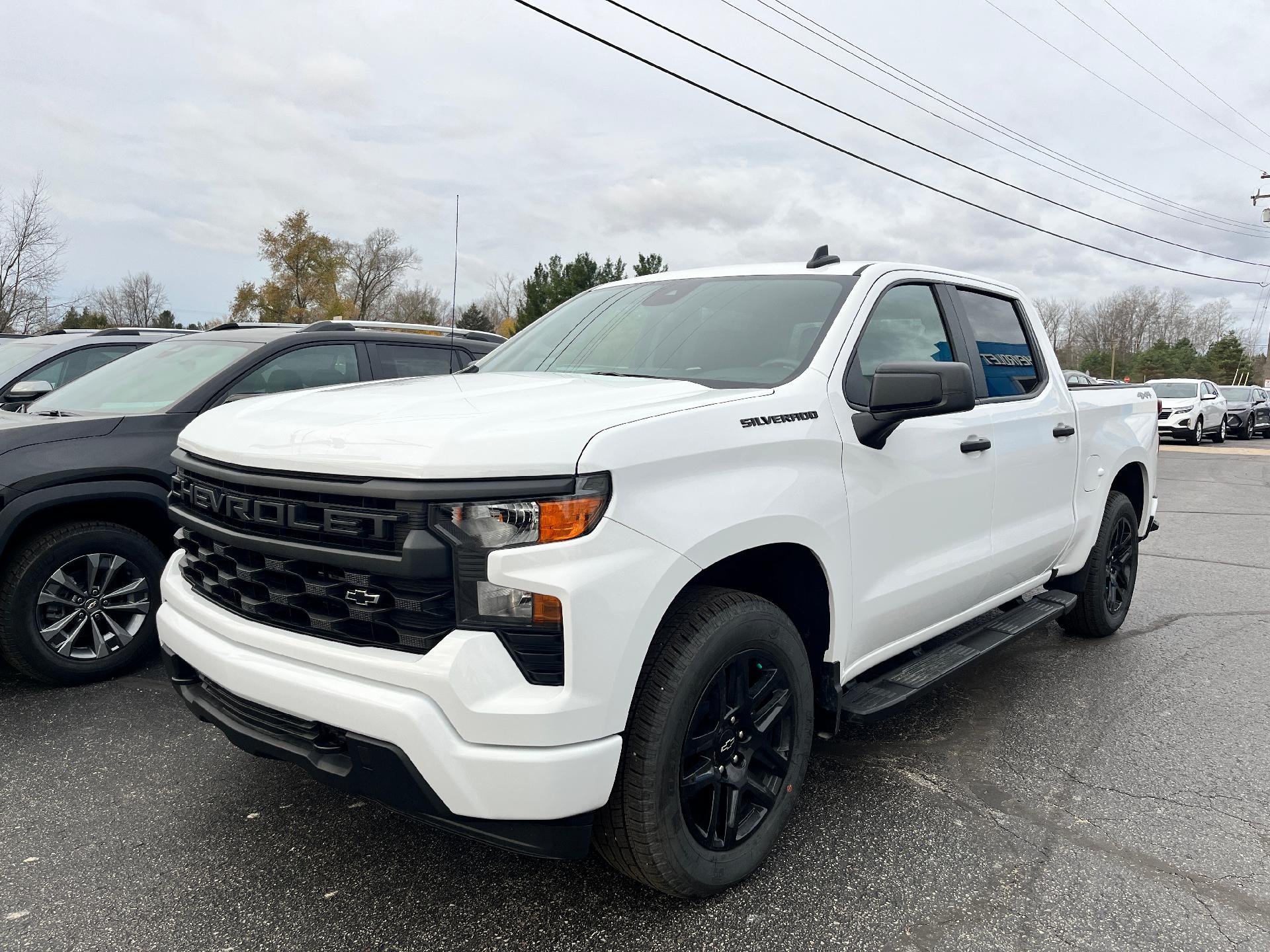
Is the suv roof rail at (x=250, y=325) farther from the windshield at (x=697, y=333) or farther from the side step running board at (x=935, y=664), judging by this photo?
the side step running board at (x=935, y=664)

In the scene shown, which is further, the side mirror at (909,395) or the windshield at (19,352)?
the windshield at (19,352)

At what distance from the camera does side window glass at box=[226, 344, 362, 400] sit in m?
5.05

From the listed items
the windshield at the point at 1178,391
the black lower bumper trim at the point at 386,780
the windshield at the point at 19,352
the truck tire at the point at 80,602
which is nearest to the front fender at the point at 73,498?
the truck tire at the point at 80,602

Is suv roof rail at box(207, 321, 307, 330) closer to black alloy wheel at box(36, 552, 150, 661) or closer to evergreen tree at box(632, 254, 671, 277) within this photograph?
black alloy wheel at box(36, 552, 150, 661)

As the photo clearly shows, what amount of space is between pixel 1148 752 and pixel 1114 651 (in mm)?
1508

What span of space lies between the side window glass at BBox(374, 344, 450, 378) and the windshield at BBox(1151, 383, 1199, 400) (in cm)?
2418

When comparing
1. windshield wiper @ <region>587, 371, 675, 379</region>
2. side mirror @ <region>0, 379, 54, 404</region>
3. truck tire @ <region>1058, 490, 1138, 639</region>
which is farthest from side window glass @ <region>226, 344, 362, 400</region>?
truck tire @ <region>1058, 490, 1138, 639</region>

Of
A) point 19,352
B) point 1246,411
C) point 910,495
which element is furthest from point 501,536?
point 1246,411

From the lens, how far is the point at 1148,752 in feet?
12.2

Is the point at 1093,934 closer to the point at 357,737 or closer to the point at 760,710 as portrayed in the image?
the point at 760,710

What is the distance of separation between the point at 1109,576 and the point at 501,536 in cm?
438

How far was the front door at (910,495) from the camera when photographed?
2979 mm

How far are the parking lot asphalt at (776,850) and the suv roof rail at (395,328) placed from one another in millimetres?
2387

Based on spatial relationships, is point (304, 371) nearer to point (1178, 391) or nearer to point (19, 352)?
point (19, 352)
